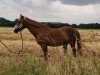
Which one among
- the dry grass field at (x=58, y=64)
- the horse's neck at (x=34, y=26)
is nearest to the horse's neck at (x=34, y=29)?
the horse's neck at (x=34, y=26)

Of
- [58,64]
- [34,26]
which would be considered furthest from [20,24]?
[58,64]

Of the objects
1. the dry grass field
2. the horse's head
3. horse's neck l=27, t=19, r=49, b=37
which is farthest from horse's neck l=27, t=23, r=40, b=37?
the dry grass field

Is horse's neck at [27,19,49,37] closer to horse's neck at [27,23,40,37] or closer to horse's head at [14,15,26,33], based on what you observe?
horse's neck at [27,23,40,37]

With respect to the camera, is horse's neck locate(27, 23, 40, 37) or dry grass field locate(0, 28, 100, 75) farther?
horse's neck locate(27, 23, 40, 37)

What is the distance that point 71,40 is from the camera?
17.2 metres

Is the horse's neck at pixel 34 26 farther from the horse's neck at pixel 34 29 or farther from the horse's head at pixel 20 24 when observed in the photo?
the horse's head at pixel 20 24

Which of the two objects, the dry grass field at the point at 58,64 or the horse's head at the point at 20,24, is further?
the horse's head at the point at 20,24

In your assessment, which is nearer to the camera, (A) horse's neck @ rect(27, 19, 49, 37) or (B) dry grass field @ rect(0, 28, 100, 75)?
(B) dry grass field @ rect(0, 28, 100, 75)

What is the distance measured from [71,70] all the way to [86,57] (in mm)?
658

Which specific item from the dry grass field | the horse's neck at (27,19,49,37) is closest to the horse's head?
the horse's neck at (27,19,49,37)

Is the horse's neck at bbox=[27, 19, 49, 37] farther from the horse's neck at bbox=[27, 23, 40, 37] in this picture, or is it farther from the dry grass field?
the dry grass field

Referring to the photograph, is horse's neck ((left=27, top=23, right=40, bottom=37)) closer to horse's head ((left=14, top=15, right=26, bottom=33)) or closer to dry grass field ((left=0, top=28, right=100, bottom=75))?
horse's head ((left=14, top=15, right=26, bottom=33))

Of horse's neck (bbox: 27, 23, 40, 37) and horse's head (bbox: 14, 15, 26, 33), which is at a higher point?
horse's head (bbox: 14, 15, 26, 33)

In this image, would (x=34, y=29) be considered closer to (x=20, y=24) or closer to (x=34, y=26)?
(x=34, y=26)
